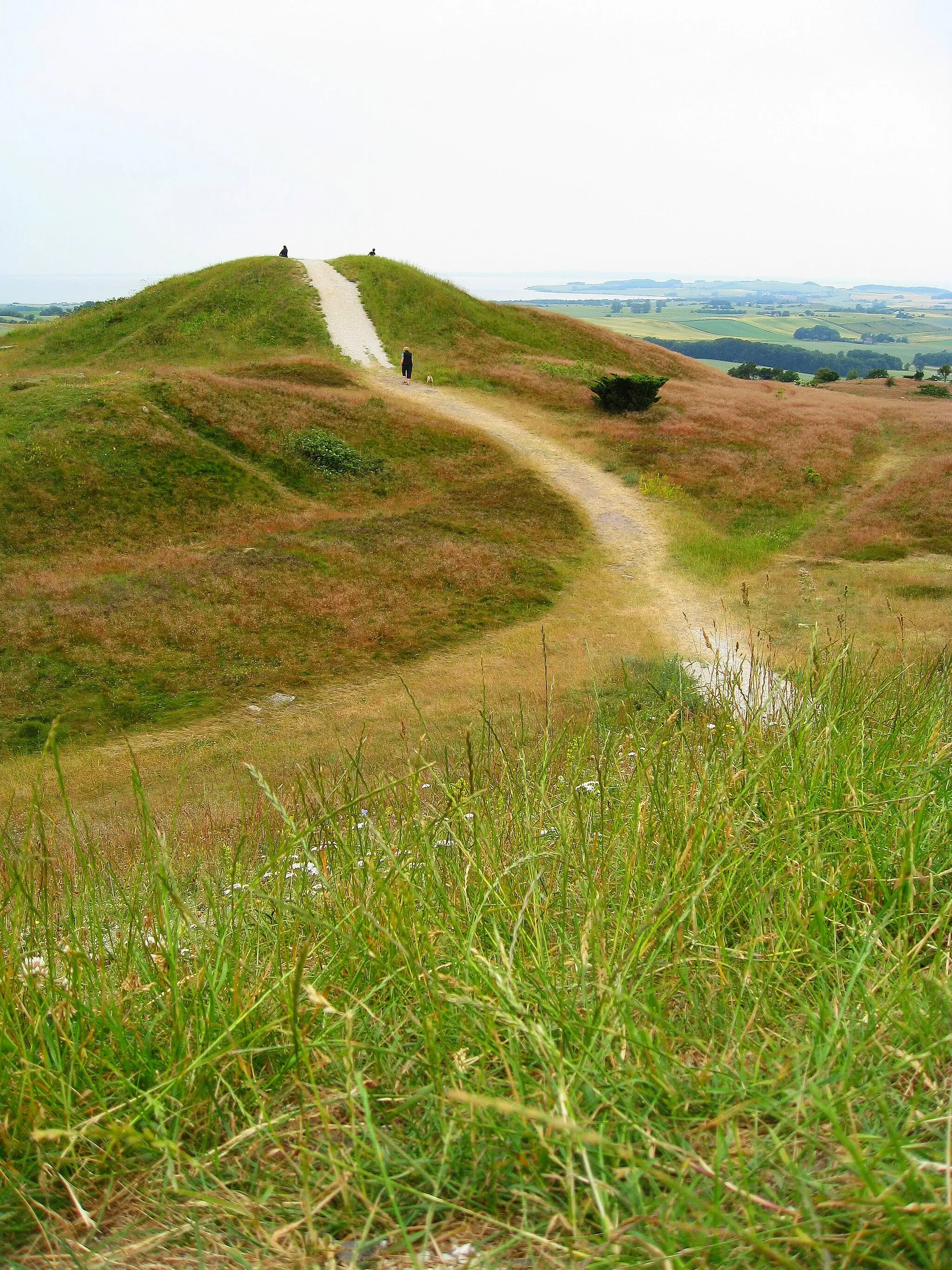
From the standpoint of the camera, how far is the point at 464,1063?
183 cm

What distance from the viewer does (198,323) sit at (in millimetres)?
35969

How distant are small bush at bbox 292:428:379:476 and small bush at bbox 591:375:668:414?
10189 mm

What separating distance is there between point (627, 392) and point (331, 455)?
11787mm

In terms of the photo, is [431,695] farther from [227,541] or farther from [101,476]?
[101,476]

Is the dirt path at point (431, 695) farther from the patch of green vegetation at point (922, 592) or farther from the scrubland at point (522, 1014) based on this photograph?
the patch of green vegetation at point (922, 592)

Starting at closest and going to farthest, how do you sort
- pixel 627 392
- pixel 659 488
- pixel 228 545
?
pixel 228 545
pixel 659 488
pixel 627 392

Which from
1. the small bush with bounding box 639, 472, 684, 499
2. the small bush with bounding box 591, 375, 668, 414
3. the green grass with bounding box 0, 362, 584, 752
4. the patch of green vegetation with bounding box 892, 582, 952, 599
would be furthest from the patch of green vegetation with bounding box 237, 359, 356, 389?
the patch of green vegetation with bounding box 892, 582, 952, 599

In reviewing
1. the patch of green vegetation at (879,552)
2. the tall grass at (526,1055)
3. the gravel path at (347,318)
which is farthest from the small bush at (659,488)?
the tall grass at (526,1055)

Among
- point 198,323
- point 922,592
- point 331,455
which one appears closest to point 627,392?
point 331,455

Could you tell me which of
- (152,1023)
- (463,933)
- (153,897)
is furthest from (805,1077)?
(153,897)

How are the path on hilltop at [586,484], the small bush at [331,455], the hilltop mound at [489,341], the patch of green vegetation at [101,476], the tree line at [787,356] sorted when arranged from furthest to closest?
the tree line at [787,356] < the hilltop mound at [489,341] < the small bush at [331,455] < the patch of green vegetation at [101,476] < the path on hilltop at [586,484]

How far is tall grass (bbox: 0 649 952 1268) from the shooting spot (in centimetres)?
145

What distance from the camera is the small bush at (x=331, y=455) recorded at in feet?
79.0

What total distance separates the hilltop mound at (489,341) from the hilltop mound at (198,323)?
330cm
